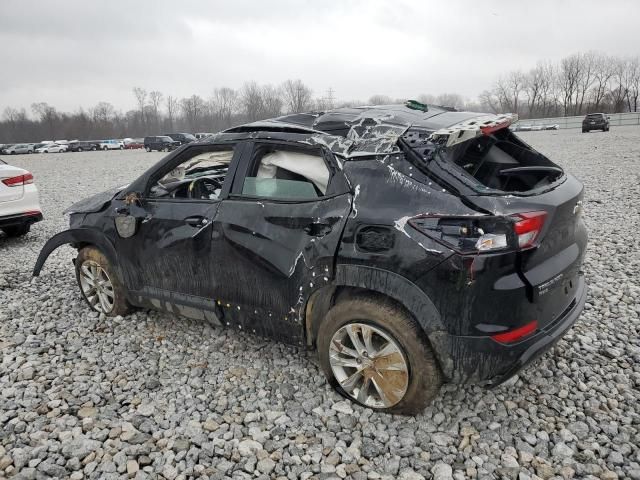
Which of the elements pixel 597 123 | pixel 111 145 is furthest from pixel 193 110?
pixel 597 123

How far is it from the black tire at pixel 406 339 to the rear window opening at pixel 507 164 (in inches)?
A: 43.9

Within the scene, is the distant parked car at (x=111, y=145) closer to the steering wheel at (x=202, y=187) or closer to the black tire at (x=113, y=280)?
the black tire at (x=113, y=280)

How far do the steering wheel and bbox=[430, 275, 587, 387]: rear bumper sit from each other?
2286 millimetres

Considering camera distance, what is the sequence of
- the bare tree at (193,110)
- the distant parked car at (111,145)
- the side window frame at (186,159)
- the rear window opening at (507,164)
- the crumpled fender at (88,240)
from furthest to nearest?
the bare tree at (193,110)
the distant parked car at (111,145)
the crumpled fender at (88,240)
the side window frame at (186,159)
the rear window opening at (507,164)

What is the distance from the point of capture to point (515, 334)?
2496mm

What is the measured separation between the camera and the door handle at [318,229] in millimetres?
2815

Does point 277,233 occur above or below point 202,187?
below

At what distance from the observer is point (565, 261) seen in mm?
2742

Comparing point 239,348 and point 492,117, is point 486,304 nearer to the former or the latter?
point 492,117

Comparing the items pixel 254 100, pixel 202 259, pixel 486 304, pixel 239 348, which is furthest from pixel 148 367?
pixel 254 100

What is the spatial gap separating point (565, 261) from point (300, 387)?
186 cm

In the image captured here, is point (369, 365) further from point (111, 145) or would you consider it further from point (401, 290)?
point (111, 145)

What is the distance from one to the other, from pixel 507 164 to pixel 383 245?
4.52 feet

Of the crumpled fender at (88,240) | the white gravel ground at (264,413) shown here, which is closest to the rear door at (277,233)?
the white gravel ground at (264,413)
